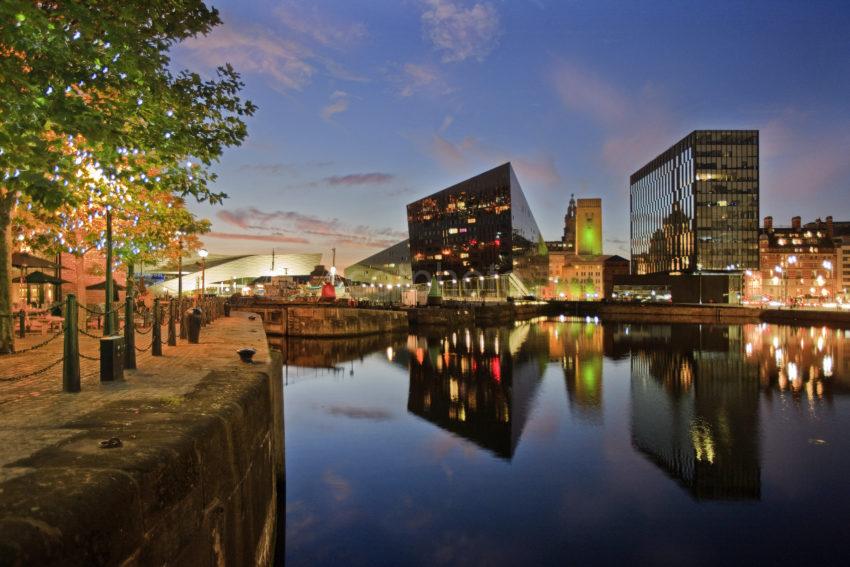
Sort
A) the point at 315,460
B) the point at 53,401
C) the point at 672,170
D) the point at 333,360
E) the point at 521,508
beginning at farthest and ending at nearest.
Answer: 1. the point at 672,170
2. the point at 333,360
3. the point at 315,460
4. the point at 521,508
5. the point at 53,401

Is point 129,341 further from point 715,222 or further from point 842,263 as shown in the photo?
point 842,263

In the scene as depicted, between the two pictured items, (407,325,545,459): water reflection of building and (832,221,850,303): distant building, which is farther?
(832,221,850,303): distant building

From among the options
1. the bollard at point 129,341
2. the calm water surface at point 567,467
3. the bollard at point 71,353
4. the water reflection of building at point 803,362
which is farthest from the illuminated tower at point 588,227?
the bollard at point 71,353

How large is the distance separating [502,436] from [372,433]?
4.29m

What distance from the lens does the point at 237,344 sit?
678 inches

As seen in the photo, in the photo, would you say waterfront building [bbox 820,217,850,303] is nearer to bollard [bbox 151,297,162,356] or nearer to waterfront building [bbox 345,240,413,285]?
waterfront building [bbox 345,240,413,285]

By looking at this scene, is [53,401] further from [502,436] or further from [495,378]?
[495,378]

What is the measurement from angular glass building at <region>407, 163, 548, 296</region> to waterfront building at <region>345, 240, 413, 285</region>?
421 inches

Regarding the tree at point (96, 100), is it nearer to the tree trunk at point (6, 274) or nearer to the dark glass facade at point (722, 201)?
the tree trunk at point (6, 274)

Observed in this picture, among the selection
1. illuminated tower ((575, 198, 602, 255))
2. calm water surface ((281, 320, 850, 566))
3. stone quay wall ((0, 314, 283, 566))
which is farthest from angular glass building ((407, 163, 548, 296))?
stone quay wall ((0, 314, 283, 566))

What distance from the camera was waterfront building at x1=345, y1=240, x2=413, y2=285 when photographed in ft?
Answer: 454

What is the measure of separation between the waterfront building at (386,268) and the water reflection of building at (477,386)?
87.1 meters

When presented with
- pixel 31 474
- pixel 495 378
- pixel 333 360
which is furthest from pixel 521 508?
pixel 333 360

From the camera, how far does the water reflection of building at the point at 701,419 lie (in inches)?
546
